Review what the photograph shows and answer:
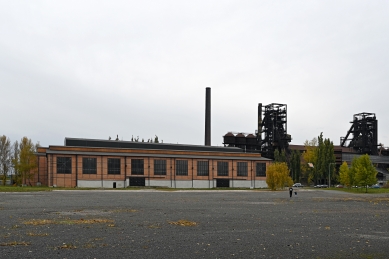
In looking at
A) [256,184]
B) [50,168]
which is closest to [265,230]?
[50,168]

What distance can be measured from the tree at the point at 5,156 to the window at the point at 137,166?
3228 cm

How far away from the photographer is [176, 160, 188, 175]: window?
98250 millimetres

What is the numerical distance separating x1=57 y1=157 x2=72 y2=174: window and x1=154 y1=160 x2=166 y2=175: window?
18.7 meters

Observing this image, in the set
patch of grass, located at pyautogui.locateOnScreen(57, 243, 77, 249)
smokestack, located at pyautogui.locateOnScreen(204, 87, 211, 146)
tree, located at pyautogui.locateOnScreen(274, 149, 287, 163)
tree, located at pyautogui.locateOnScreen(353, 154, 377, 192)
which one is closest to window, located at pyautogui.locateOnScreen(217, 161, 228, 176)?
smokestack, located at pyautogui.locateOnScreen(204, 87, 211, 146)

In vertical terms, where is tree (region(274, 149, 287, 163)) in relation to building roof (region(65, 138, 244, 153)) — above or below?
below

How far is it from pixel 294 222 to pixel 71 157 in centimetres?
7281

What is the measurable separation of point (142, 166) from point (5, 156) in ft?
121

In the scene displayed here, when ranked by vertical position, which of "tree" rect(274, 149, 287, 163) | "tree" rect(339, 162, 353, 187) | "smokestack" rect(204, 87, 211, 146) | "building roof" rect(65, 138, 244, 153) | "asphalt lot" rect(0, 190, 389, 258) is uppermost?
"smokestack" rect(204, 87, 211, 146)

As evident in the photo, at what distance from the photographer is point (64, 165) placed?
8712 centimetres

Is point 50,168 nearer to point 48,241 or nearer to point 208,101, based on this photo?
point 208,101

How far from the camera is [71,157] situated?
290ft

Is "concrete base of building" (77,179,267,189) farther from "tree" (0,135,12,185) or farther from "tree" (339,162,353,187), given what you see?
"tree" (0,135,12,185)

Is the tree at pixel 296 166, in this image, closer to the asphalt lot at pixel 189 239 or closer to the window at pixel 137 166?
the window at pixel 137 166

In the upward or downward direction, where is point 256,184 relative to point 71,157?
downward
